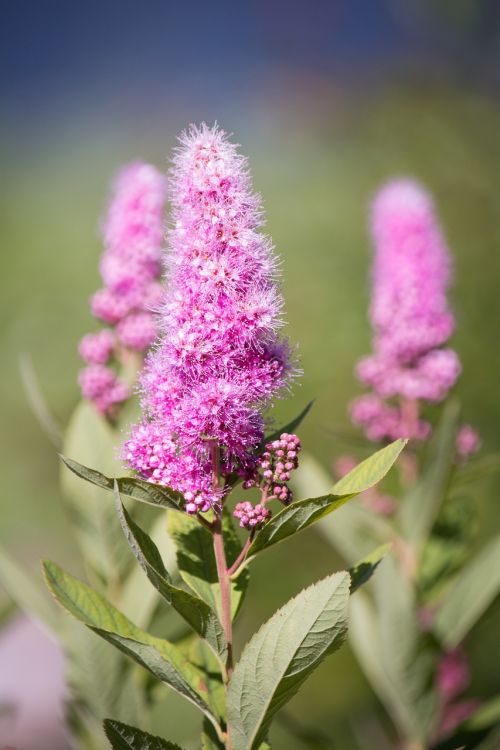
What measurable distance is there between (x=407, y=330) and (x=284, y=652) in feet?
4.64

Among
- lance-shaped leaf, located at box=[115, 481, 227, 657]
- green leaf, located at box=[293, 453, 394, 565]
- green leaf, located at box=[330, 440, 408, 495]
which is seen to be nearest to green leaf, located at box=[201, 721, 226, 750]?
lance-shaped leaf, located at box=[115, 481, 227, 657]

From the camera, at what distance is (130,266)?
7.36 feet

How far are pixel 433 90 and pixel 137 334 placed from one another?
3.97 meters

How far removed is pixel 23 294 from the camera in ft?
19.0

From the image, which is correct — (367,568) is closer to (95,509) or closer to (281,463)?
(281,463)

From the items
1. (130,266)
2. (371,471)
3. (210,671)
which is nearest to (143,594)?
(210,671)

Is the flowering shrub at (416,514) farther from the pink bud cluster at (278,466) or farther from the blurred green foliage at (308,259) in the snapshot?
the blurred green foliage at (308,259)

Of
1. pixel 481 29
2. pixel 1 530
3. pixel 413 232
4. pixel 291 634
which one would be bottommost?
pixel 291 634

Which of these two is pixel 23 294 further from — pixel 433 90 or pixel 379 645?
pixel 379 645

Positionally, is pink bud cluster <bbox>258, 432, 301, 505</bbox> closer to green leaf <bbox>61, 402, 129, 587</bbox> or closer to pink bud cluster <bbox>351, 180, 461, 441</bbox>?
green leaf <bbox>61, 402, 129, 587</bbox>

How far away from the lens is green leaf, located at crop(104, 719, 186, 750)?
1.24m

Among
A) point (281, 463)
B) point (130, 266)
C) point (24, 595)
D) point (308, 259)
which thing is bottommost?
point (281, 463)

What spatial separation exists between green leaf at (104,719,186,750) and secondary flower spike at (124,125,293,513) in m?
0.32

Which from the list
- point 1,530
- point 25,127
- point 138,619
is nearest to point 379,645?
point 138,619
